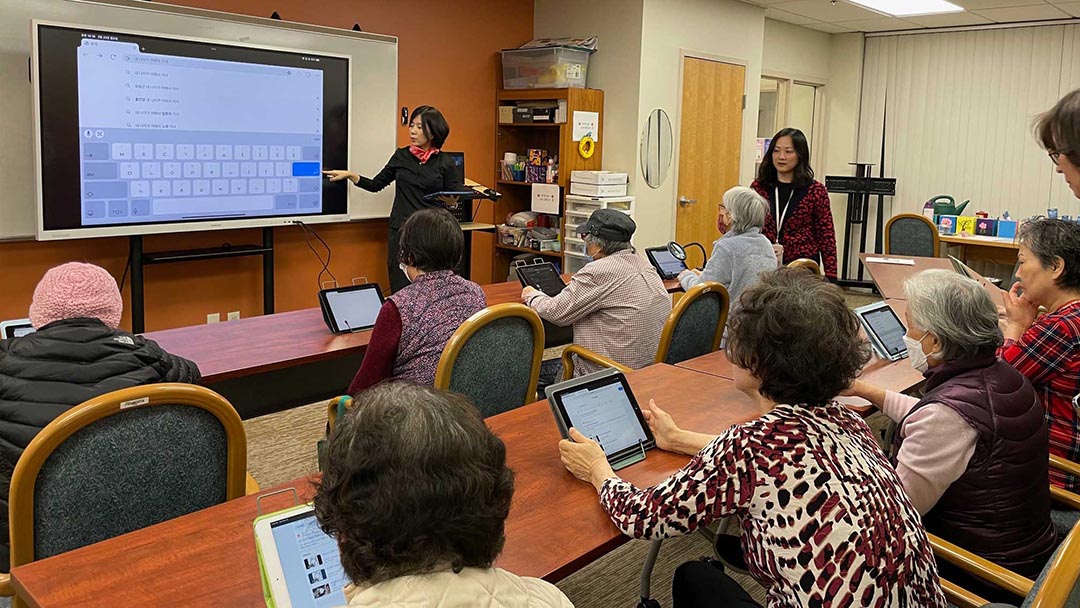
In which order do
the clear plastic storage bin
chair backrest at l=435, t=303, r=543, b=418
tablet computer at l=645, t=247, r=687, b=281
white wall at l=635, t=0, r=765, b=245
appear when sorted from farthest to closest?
white wall at l=635, t=0, r=765, b=245, the clear plastic storage bin, tablet computer at l=645, t=247, r=687, b=281, chair backrest at l=435, t=303, r=543, b=418

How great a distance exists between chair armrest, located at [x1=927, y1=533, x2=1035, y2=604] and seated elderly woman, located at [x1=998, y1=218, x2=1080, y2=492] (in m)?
0.66

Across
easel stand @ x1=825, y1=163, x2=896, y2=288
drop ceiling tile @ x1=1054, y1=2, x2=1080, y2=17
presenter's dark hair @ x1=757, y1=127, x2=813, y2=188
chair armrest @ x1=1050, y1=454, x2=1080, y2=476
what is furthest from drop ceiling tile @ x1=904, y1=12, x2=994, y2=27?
chair armrest @ x1=1050, y1=454, x2=1080, y2=476

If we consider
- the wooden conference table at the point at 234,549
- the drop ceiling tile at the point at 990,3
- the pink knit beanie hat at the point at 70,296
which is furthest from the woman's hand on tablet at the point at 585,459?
the drop ceiling tile at the point at 990,3

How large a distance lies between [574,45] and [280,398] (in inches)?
160

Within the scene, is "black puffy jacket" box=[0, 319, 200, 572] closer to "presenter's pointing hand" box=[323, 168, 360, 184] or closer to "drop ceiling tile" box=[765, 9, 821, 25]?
"presenter's pointing hand" box=[323, 168, 360, 184]

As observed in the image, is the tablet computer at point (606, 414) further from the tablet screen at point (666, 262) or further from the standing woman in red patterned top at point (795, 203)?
the standing woman in red patterned top at point (795, 203)

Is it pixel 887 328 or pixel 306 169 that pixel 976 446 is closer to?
pixel 887 328

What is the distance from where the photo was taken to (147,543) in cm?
141

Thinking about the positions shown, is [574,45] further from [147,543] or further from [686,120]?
[147,543]

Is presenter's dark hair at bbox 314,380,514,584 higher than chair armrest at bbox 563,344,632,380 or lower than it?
higher

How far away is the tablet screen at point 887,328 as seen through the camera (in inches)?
119

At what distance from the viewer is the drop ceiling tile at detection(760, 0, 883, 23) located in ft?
23.2

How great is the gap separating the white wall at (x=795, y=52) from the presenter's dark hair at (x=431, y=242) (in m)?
6.07

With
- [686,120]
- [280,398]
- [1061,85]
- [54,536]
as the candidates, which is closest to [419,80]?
[686,120]
